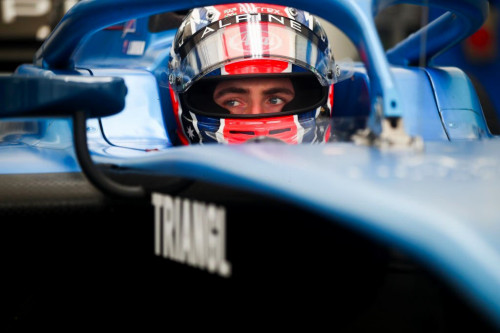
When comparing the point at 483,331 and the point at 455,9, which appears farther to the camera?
the point at 455,9

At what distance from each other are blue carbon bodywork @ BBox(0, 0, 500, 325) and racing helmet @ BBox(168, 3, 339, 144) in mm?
124

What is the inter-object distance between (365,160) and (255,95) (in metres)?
0.89

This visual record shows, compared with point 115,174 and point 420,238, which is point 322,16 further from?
point 420,238

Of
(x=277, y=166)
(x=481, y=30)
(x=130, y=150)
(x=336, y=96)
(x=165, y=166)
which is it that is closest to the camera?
(x=277, y=166)

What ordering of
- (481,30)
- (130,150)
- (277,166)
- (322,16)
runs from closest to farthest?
(277,166) < (322,16) < (130,150) < (481,30)

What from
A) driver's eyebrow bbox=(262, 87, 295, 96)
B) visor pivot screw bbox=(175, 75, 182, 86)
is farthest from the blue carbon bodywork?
driver's eyebrow bbox=(262, 87, 295, 96)

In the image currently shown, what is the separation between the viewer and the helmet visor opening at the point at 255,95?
161 cm

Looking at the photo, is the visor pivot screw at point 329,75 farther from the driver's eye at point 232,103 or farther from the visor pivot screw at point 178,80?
the visor pivot screw at point 178,80

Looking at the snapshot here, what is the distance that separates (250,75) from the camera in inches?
62.6

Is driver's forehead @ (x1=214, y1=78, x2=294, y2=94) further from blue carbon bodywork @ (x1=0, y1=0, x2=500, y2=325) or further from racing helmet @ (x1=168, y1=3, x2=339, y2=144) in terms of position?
blue carbon bodywork @ (x1=0, y1=0, x2=500, y2=325)

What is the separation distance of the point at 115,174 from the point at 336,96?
111 cm

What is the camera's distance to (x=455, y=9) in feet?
5.16

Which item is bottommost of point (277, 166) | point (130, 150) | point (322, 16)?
point (130, 150)

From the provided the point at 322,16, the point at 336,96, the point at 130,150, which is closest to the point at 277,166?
the point at 322,16
